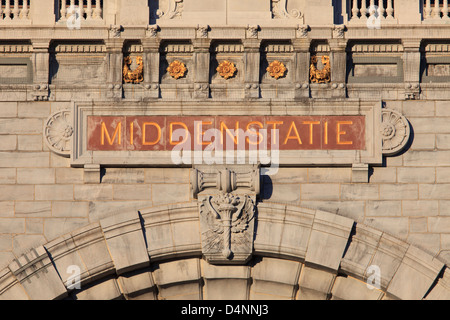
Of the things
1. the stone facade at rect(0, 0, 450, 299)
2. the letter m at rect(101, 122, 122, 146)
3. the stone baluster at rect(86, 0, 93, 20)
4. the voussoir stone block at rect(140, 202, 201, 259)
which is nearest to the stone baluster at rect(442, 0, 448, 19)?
the stone facade at rect(0, 0, 450, 299)

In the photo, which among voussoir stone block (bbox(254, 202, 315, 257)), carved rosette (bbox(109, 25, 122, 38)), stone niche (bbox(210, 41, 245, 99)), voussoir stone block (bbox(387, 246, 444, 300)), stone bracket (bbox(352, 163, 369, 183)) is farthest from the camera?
stone niche (bbox(210, 41, 245, 99))

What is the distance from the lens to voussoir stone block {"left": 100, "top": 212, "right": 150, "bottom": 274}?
16609 mm

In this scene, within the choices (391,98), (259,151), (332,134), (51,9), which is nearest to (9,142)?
(51,9)

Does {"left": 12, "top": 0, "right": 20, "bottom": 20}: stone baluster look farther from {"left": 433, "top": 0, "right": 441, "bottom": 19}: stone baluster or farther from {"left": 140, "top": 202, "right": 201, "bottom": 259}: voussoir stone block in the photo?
{"left": 433, "top": 0, "right": 441, "bottom": 19}: stone baluster

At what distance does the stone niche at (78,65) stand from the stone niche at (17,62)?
1.32ft

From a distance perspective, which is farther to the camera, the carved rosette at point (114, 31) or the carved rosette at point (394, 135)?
the carved rosette at point (114, 31)

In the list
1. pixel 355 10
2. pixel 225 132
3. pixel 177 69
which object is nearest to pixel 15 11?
pixel 177 69

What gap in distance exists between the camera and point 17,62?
56.6 feet

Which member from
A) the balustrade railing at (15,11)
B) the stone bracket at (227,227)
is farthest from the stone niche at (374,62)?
the balustrade railing at (15,11)

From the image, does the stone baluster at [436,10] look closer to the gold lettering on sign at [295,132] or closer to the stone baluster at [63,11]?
the gold lettering on sign at [295,132]

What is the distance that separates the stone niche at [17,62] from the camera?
56.5ft

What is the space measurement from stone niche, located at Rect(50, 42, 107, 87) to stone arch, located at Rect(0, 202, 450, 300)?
249 centimetres

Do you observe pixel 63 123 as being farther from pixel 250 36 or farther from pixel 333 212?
pixel 333 212

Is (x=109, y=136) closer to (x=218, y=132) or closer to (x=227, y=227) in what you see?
(x=218, y=132)
